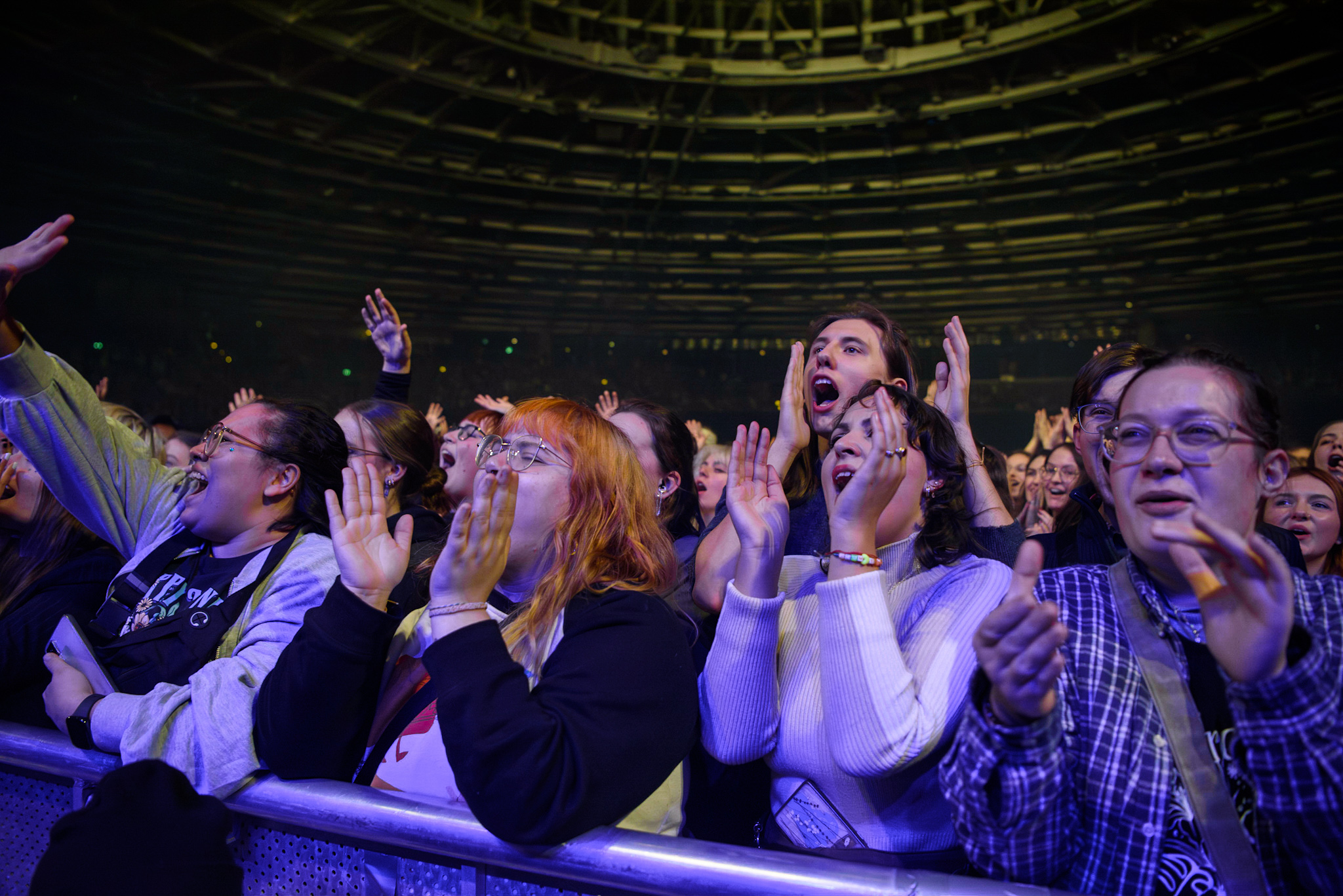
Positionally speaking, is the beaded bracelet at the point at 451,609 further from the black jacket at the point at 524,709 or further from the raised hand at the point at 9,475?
the raised hand at the point at 9,475

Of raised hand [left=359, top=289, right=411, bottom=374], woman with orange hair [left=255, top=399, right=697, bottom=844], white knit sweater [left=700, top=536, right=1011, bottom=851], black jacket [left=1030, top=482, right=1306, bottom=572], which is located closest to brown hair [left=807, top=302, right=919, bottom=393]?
black jacket [left=1030, top=482, right=1306, bottom=572]

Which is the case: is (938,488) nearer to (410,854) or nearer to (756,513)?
(756,513)

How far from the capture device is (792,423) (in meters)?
1.91

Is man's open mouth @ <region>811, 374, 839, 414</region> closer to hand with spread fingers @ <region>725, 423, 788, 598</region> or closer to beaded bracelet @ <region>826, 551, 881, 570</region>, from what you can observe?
hand with spread fingers @ <region>725, 423, 788, 598</region>

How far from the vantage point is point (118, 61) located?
802 centimetres

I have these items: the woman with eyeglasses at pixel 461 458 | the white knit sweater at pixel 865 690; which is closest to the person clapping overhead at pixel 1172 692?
the white knit sweater at pixel 865 690

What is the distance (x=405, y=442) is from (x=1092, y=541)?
6.84ft

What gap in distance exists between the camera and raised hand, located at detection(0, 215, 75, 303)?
165 cm

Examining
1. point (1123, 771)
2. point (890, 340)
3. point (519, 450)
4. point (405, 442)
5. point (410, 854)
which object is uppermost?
point (890, 340)

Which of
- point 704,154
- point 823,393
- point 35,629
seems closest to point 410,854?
point 35,629

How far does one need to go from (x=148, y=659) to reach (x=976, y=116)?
11129 mm

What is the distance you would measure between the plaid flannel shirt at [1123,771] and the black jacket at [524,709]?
43cm

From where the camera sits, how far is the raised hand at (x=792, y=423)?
6.12ft

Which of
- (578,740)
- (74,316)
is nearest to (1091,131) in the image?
(578,740)
